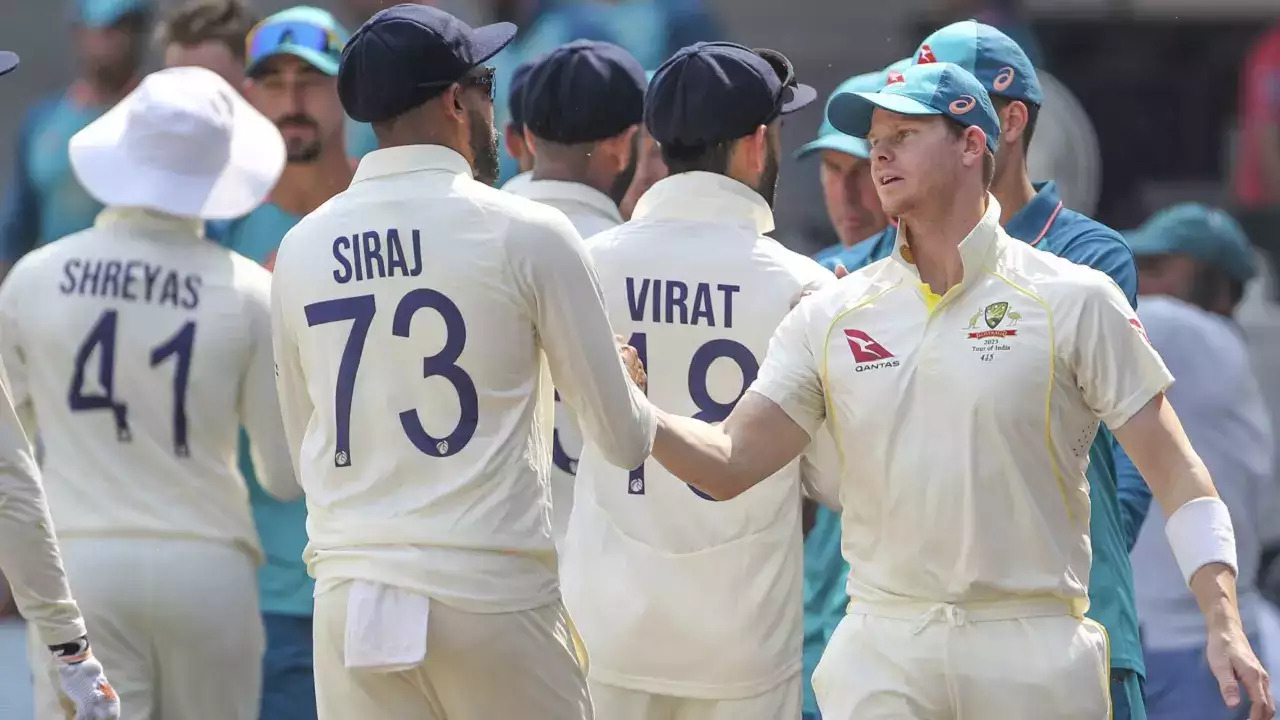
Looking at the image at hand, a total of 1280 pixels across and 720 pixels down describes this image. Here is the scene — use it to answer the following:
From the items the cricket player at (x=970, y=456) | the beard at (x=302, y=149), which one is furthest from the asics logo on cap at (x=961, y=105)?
the beard at (x=302, y=149)

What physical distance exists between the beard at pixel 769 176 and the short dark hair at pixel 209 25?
2719mm

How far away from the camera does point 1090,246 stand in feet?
15.4

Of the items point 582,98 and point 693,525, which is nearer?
point 693,525

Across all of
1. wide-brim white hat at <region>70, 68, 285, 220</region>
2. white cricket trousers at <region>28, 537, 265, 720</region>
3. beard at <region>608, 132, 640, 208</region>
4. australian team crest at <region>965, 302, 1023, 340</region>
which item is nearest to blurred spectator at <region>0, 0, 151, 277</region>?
wide-brim white hat at <region>70, 68, 285, 220</region>

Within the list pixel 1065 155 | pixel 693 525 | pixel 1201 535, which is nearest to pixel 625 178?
pixel 693 525

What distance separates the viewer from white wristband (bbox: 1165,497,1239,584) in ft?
12.8

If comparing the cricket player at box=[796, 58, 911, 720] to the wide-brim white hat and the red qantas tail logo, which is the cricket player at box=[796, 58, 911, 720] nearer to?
the red qantas tail logo

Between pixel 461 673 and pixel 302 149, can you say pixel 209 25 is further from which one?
pixel 461 673

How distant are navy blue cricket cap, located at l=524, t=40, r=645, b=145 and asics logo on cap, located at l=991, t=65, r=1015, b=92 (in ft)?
3.28

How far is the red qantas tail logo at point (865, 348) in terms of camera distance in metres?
4.09

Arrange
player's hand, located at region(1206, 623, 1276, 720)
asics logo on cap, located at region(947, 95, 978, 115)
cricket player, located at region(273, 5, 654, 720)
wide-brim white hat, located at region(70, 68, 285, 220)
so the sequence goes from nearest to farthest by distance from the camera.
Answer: player's hand, located at region(1206, 623, 1276, 720) < cricket player, located at region(273, 5, 654, 720) < asics logo on cap, located at region(947, 95, 978, 115) < wide-brim white hat, located at region(70, 68, 285, 220)

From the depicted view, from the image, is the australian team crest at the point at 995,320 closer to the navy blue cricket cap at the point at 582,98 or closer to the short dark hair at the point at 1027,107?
the short dark hair at the point at 1027,107

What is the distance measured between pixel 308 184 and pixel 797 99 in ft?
6.74

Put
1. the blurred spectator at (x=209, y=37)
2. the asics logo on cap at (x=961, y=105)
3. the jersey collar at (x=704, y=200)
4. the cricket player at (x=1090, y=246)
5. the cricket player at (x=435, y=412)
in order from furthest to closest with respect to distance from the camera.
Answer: the blurred spectator at (x=209, y=37)
the jersey collar at (x=704, y=200)
the cricket player at (x=1090, y=246)
the asics logo on cap at (x=961, y=105)
the cricket player at (x=435, y=412)
